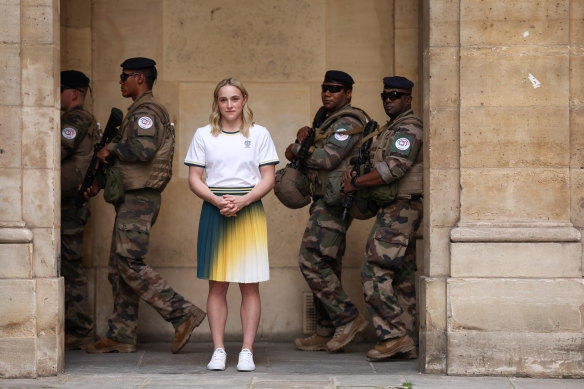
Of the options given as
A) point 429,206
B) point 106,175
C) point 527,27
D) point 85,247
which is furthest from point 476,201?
point 85,247

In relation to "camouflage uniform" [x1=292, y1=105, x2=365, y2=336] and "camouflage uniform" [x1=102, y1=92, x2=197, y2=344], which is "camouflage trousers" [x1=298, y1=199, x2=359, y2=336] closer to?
"camouflage uniform" [x1=292, y1=105, x2=365, y2=336]

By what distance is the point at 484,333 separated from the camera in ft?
21.4

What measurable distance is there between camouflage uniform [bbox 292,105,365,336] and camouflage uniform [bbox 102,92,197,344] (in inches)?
39.9

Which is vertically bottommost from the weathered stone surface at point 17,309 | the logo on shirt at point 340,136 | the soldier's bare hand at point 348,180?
the weathered stone surface at point 17,309

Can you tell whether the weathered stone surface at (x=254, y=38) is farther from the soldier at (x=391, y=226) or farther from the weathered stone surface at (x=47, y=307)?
the weathered stone surface at (x=47, y=307)

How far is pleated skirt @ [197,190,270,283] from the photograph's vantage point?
22.4 feet

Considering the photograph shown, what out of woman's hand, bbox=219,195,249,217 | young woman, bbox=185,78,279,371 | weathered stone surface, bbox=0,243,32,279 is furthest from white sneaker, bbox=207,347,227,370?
weathered stone surface, bbox=0,243,32,279

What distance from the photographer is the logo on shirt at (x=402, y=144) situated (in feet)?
23.6

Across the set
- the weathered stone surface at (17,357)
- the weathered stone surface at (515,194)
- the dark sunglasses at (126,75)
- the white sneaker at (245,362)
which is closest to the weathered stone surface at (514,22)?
the weathered stone surface at (515,194)

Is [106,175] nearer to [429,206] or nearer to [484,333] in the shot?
[429,206]

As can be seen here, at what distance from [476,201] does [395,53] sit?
2363 mm

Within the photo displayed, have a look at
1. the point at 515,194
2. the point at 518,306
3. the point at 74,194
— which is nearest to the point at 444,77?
the point at 515,194

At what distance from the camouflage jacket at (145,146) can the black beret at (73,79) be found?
0.67 metres

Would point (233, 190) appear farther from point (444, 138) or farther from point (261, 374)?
point (444, 138)
